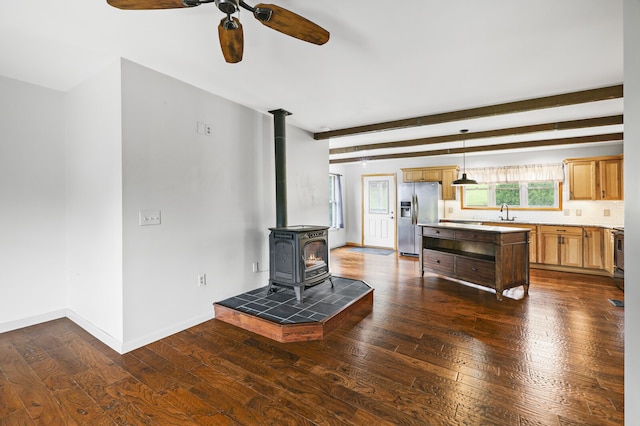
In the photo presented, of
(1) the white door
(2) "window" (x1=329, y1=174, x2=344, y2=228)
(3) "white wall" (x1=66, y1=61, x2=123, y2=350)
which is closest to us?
(3) "white wall" (x1=66, y1=61, x2=123, y2=350)

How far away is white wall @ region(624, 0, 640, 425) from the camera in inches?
47.1

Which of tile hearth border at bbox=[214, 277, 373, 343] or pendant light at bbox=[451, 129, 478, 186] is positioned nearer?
tile hearth border at bbox=[214, 277, 373, 343]

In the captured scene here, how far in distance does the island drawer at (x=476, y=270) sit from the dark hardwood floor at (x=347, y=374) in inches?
25.7

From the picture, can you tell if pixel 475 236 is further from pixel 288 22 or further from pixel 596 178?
pixel 288 22

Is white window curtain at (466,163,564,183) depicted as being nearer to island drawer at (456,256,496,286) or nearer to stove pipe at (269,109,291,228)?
island drawer at (456,256,496,286)

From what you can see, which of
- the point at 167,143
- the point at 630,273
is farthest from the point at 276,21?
the point at 630,273

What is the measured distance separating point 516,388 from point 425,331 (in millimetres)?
971

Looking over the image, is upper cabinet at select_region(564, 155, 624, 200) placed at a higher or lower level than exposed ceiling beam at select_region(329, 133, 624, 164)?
lower

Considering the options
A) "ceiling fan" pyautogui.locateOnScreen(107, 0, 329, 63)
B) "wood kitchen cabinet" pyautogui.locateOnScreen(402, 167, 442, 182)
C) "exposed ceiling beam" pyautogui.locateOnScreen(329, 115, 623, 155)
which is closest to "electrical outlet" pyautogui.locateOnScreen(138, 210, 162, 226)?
"ceiling fan" pyautogui.locateOnScreen(107, 0, 329, 63)

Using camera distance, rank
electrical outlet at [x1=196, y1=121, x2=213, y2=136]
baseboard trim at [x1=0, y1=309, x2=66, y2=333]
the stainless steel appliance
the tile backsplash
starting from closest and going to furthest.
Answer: baseboard trim at [x1=0, y1=309, x2=66, y2=333], electrical outlet at [x1=196, y1=121, x2=213, y2=136], the stainless steel appliance, the tile backsplash

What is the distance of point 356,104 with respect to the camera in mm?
3654

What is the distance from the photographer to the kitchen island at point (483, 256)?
3.96 meters


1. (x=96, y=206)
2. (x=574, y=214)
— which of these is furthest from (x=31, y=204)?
(x=574, y=214)

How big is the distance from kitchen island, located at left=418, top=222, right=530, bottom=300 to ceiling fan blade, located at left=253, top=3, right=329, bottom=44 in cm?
349
